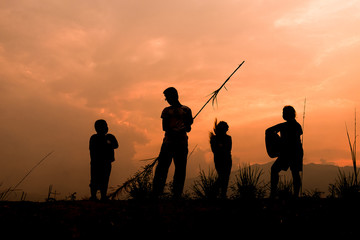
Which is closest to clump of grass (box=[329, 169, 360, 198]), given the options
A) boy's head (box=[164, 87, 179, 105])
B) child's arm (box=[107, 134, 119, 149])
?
boy's head (box=[164, 87, 179, 105])

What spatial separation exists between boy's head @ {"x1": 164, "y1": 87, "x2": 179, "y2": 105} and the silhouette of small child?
3.93 ft

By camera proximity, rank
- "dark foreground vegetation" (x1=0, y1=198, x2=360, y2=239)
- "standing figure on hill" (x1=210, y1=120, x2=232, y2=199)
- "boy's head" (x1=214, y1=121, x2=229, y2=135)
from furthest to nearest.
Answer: "boy's head" (x1=214, y1=121, x2=229, y2=135), "standing figure on hill" (x1=210, y1=120, x2=232, y2=199), "dark foreground vegetation" (x1=0, y1=198, x2=360, y2=239)

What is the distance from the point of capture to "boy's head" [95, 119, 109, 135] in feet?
18.7

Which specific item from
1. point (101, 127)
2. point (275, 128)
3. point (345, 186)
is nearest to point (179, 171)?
point (101, 127)

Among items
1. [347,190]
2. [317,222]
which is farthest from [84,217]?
[347,190]

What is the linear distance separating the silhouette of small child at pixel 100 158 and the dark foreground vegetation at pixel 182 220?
1.32m

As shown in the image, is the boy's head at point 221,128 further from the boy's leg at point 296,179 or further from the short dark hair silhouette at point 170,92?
the boy's leg at point 296,179

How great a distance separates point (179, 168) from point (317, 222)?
2468 mm

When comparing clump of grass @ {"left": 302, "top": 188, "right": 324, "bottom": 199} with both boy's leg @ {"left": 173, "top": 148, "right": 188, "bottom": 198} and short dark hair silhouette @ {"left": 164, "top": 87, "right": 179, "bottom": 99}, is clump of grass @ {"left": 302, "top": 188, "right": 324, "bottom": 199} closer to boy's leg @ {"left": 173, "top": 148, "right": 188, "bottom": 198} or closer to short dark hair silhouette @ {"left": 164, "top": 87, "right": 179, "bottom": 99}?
boy's leg @ {"left": 173, "top": 148, "right": 188, "bottom": 198}

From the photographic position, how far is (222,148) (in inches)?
255

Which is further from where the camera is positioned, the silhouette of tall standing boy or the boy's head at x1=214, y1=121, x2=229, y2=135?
the boy's head at x1=214, y1=121, x2=229, y2=135

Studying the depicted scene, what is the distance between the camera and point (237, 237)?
3.30 meters

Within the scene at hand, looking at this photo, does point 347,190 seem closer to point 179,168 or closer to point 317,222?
point 317,222

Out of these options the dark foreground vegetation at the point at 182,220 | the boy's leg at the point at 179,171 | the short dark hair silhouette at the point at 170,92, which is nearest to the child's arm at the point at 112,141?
the boy's leg at the point at 179,171
